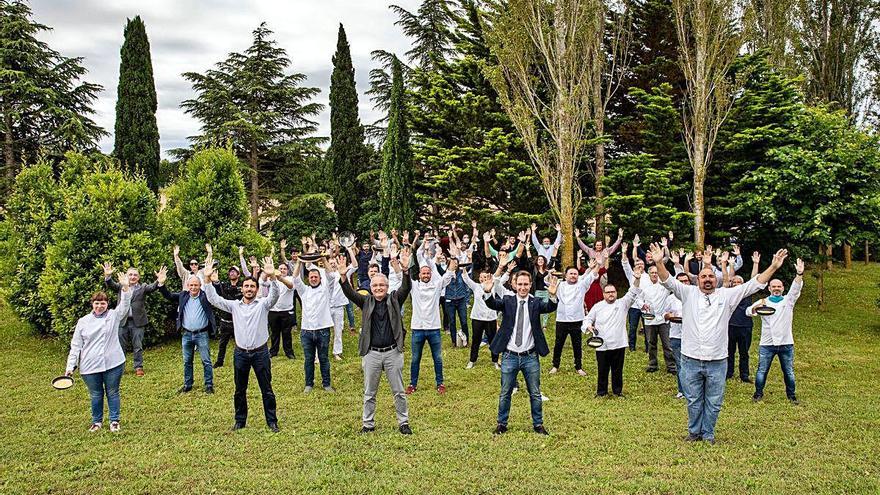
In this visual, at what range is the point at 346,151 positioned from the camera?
25734 mm

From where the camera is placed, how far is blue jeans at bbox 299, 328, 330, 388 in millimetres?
8719

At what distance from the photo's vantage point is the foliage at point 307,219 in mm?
25844

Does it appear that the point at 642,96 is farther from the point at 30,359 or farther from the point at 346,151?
the point at 30,359

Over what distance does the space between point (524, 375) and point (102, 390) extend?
209 inches

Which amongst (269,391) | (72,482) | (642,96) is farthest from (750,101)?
(72,482)

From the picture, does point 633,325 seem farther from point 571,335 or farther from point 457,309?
point 457,309

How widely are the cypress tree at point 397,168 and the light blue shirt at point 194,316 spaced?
1248 centimetres

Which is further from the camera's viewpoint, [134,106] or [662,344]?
[134,106]

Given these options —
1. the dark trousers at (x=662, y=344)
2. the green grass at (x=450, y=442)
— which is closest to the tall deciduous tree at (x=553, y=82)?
the dark trousers at (x=662, y=344)

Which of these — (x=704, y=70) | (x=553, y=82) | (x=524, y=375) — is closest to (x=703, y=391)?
(x=524, y=375)

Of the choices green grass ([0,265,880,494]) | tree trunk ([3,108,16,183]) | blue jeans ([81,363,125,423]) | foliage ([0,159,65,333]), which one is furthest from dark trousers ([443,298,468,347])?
tree trunk ([3,108,16,183])

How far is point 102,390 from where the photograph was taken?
23.4ft

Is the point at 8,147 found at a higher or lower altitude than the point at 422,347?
higher

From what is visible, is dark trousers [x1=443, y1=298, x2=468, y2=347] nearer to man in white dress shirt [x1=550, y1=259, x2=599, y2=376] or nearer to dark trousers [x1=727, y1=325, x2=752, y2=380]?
man in white dress shirt [x1=550, y1=259, x2=599, y2=376]
